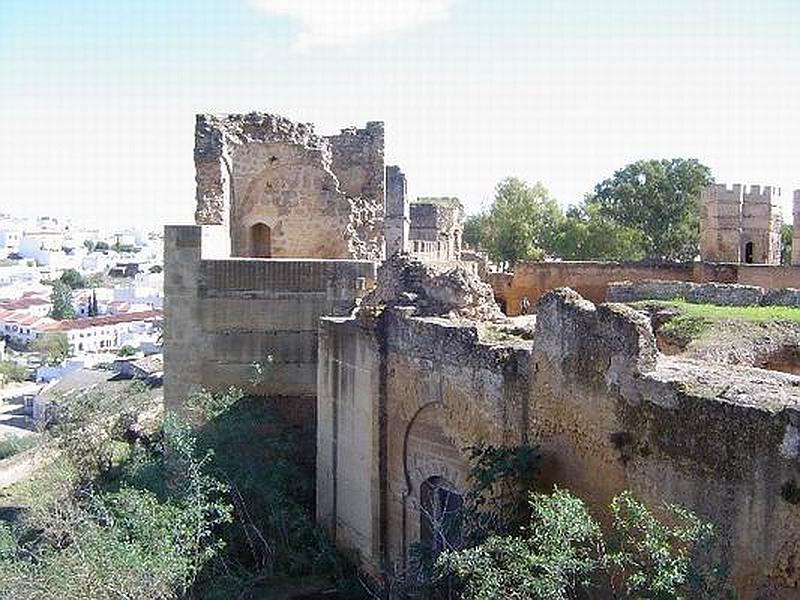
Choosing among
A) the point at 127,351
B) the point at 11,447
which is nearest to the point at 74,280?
the point at 127,351

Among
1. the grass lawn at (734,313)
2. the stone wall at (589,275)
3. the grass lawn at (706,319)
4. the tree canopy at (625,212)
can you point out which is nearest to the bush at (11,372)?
the tree canopy at (625,212)

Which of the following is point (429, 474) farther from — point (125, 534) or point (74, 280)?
point (74, 280)

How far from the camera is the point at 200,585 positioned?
33.9ft

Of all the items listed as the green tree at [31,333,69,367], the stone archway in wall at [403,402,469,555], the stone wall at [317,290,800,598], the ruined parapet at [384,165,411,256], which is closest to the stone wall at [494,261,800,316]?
the ruined parapet at [384,165,411,256]

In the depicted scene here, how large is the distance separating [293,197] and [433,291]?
6.83 meters

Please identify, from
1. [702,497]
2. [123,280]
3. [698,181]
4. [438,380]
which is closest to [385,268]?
[438,380]

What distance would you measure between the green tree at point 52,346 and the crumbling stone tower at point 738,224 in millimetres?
44258

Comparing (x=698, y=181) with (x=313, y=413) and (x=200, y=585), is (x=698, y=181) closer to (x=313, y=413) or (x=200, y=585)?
(x=313, y=413)

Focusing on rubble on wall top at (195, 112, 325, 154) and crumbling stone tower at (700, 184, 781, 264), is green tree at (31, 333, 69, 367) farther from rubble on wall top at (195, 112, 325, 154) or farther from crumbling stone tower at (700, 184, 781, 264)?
rubble on wall top at (195, 112, 325, 154)

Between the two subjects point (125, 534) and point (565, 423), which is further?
point (125, 534)

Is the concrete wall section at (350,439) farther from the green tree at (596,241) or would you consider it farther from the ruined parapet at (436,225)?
the green tree at (596,241)

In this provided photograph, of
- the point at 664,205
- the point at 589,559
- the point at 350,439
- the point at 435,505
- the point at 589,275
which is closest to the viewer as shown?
the point at 589,559

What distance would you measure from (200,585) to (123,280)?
98.3m

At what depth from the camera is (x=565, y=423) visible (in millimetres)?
8133
